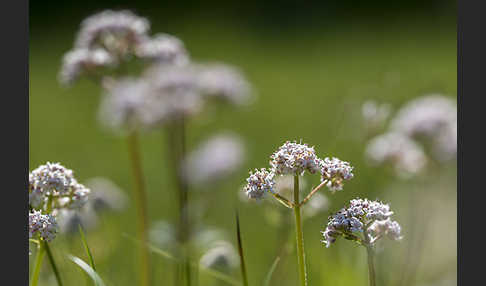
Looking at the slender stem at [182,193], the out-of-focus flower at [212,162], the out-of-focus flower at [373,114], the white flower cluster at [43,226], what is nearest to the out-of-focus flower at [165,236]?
the slender stem at [182,193]

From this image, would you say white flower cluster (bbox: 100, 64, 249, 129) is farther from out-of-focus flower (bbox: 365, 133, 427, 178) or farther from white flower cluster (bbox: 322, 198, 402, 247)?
white flower cluster (bbox: 322, 198, 402, 247)

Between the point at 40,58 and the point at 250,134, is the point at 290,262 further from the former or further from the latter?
the point at 40,58

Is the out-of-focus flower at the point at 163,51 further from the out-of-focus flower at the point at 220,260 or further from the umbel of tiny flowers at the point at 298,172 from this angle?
the umbel of tiny flowers at the point at 298,172

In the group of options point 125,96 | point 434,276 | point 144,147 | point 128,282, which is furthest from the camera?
point 144,147

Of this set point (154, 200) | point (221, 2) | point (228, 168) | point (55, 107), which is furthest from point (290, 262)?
point (221, 2)

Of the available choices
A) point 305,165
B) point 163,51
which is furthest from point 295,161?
point 163,51
